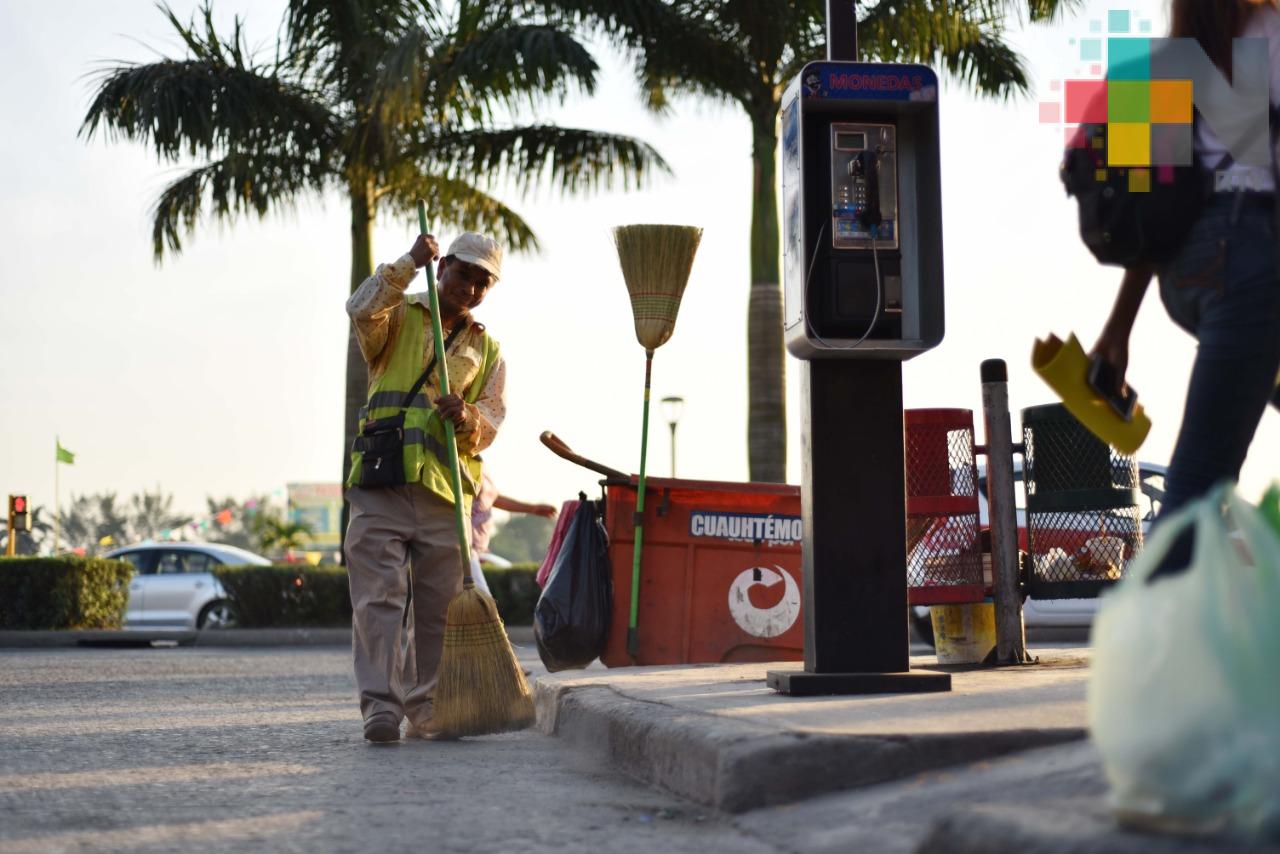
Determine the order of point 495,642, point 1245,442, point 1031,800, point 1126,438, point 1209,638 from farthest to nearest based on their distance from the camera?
1. point 495,642
2. point 1126,438
3. point 1245,442
4. point 1031,800
5. point 1209,638

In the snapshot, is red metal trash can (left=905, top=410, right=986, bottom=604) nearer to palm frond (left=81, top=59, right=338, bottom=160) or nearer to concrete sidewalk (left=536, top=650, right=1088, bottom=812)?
concrete sidewalk (left=536, top=650, right=1088, bottom=812)

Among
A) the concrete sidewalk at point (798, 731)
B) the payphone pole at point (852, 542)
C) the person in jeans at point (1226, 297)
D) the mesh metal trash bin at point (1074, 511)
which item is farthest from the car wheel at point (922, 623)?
the person in jeans at point (1226, 297)

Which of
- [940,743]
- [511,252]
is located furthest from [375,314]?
[511,252]

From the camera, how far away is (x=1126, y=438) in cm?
378

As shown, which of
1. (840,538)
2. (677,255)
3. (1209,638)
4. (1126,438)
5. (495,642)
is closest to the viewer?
(1209,638)

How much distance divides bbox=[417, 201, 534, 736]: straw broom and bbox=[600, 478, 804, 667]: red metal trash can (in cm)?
226

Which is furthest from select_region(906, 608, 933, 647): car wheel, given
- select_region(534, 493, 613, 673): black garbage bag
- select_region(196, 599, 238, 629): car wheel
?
select_region(196, 599, 238, 629): car wheel

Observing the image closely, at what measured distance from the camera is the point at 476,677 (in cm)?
607

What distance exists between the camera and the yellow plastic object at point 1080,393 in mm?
3699

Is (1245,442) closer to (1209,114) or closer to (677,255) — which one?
(1209,114)

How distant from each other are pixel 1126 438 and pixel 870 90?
211 cm

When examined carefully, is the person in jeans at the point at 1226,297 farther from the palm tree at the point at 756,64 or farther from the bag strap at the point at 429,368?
the palm tree at the point at 756,64

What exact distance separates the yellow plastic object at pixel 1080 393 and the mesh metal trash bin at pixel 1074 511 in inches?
147

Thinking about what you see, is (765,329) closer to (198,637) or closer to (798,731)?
(198,637)
